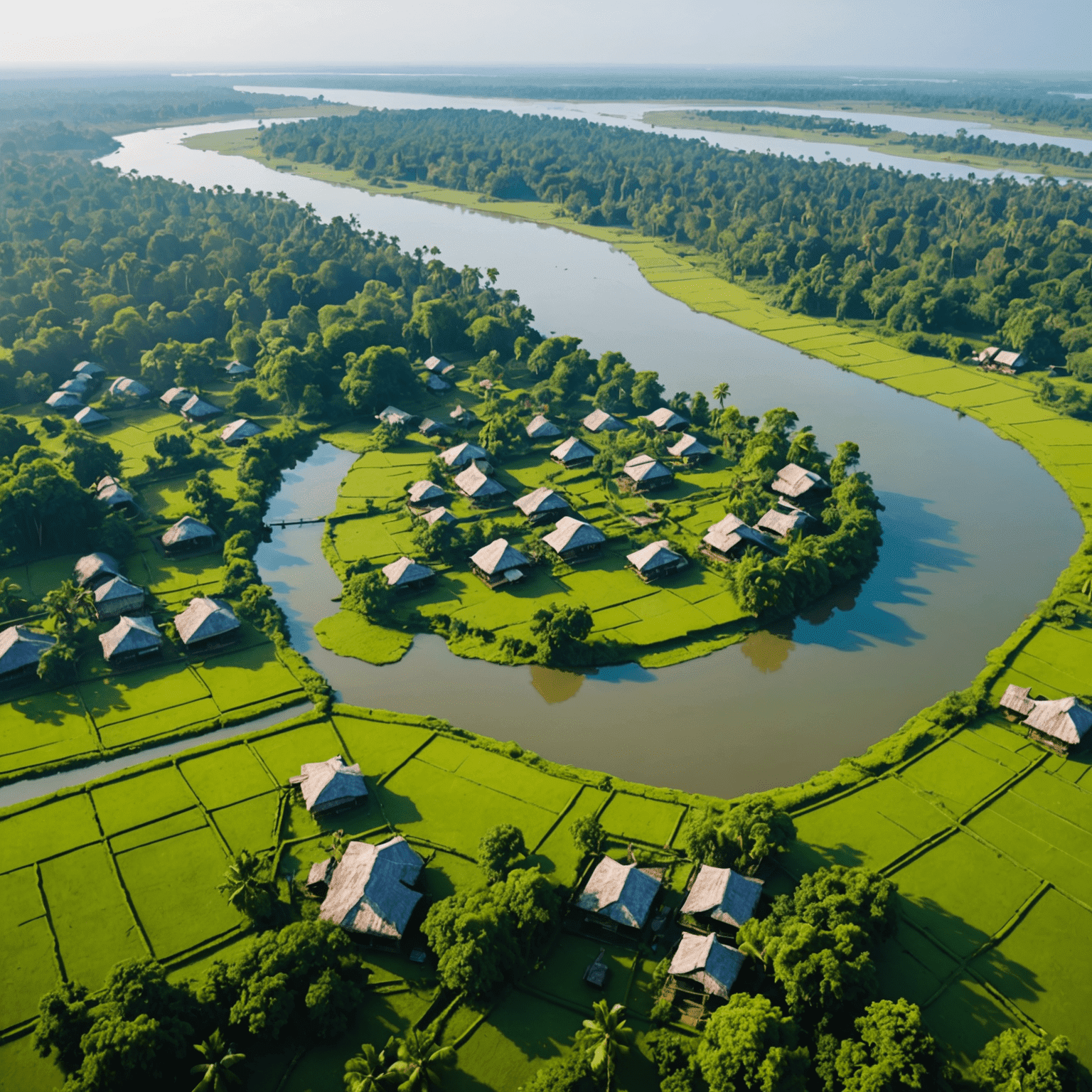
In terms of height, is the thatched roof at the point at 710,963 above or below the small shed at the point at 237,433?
above

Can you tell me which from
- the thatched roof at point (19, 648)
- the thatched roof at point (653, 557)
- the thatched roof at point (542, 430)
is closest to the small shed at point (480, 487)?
the thatched roof at point (542, 430)

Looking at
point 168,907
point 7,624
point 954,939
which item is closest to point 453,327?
point 7,624

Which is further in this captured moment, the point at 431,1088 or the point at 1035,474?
the point at 1035,474

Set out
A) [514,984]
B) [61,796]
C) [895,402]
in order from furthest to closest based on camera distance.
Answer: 1. [895,402]
2. [61,796]
3. [514,984]

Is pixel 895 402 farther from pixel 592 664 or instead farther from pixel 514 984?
pixel 514 984

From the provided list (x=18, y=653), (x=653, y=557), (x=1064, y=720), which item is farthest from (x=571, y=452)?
(x=18, y=653)

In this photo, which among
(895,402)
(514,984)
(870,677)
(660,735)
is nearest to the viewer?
(514,984)

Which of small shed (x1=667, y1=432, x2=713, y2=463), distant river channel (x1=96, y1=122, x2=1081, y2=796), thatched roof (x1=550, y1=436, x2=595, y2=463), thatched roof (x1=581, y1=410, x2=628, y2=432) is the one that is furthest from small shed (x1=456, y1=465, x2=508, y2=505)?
small shed (x1=667, y1=432, x2=713, y2=463)

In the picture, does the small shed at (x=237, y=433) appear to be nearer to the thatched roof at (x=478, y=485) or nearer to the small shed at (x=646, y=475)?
the thatched roof at (x=478, y=485)
